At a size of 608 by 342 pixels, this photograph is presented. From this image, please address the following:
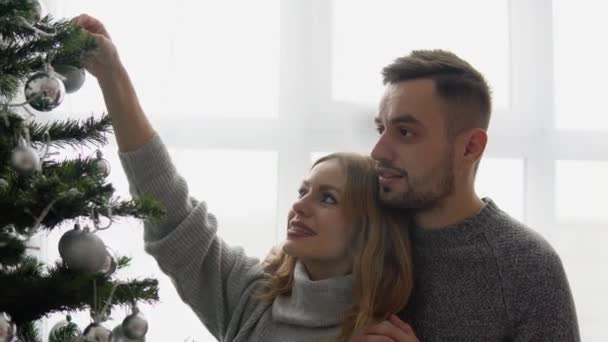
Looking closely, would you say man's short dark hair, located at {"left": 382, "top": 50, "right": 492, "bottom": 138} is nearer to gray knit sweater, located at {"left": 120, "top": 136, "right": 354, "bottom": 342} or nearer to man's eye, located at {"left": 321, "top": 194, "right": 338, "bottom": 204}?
man's eye, located at {"left": 321, "top": 194, "right": 338, "bottom": 204}

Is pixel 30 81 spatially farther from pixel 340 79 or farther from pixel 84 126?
pixel 340 79

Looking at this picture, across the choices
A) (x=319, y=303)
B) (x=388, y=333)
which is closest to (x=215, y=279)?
(x=319, y=303)

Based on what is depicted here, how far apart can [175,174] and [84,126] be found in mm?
561

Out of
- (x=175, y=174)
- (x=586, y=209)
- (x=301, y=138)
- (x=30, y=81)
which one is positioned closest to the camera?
(x=30, y=81)

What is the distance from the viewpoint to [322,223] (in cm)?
150

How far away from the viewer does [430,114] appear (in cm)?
153

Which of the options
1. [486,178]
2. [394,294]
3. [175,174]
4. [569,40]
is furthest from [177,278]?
[569,40]

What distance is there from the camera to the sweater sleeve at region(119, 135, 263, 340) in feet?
4.66

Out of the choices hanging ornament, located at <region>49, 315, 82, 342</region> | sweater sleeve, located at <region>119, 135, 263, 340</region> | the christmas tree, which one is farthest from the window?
the christmas tree

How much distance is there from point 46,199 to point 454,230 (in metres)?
0.95

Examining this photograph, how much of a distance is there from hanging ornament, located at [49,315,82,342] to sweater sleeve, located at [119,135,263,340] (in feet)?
1.51

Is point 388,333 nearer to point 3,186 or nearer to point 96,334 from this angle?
point 96,334

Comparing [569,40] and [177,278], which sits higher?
[569,40]

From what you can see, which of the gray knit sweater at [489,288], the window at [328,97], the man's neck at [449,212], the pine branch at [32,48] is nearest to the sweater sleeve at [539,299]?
the gray knit sweater at [489,288]
